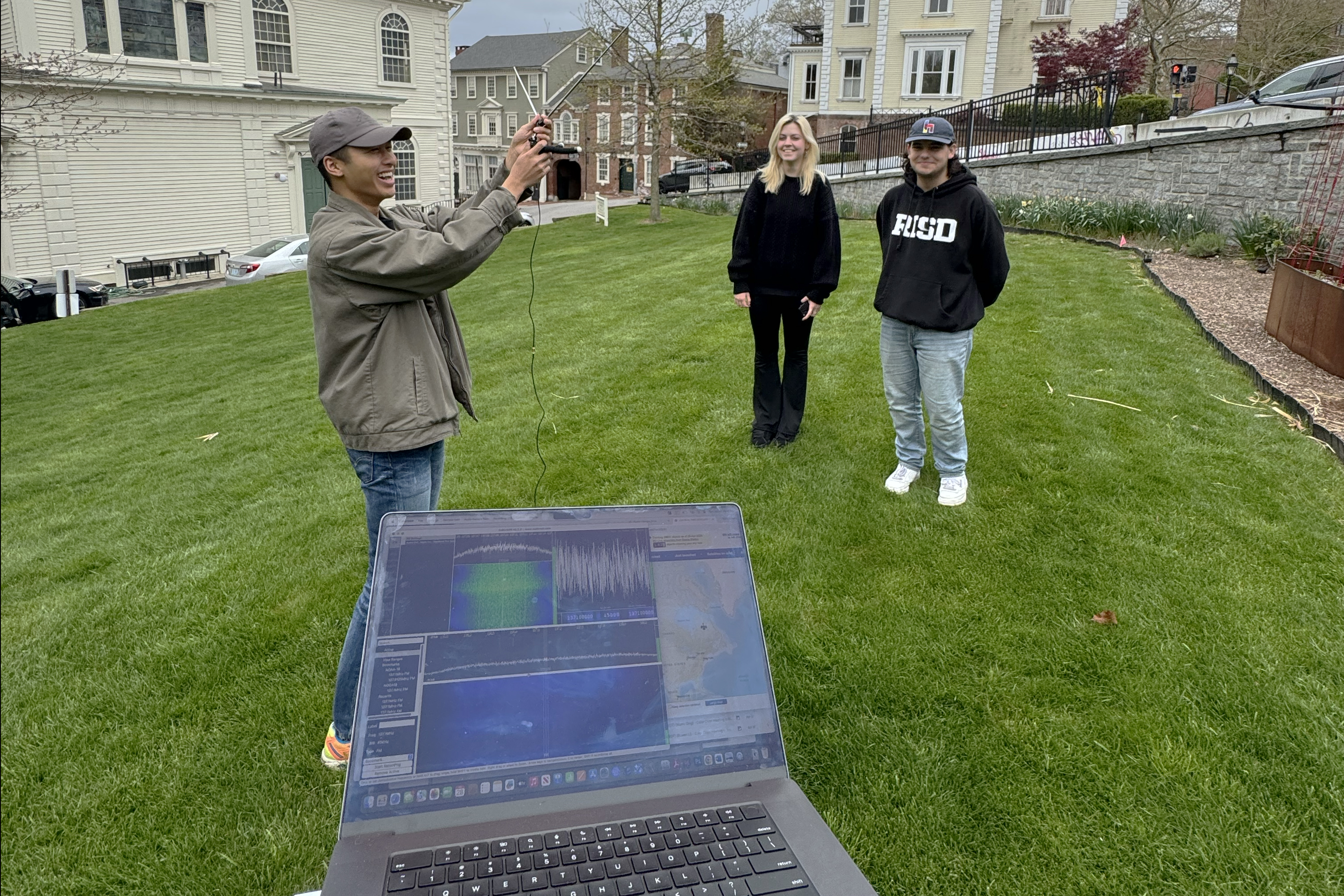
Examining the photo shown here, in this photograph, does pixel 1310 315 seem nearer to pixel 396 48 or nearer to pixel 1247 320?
pixel 1247 320

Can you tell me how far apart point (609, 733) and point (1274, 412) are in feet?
21.8

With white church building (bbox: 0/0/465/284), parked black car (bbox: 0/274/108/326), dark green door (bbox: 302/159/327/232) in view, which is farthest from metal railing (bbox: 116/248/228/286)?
parked black car (bbox: 0/274/108/326)

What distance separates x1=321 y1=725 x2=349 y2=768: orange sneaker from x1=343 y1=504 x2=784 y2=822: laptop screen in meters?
1.52

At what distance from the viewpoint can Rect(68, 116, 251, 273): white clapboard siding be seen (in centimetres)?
2730

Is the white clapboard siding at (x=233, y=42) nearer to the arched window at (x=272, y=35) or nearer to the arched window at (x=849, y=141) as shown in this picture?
the arched window at (x=272, y=35)

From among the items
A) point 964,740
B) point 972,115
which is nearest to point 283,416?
point 964,740

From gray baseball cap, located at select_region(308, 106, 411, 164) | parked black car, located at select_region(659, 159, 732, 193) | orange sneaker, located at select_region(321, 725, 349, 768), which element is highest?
parked black car, located at select_region(659, 159, 732, 193)

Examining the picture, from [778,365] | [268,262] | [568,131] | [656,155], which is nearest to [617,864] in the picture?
[778,365]

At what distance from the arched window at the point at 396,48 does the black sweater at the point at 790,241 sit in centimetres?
3509

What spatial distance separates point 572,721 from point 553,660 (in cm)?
13

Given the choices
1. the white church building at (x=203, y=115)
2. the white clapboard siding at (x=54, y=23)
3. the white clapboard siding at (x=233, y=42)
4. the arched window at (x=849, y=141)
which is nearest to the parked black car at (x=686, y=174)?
the white church building at (x=203, y=115)

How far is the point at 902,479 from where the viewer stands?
526 cm

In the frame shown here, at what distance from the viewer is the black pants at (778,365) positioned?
574 cm

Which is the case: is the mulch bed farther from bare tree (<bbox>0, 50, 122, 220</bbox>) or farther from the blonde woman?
bare tree (<bbox>0, 50, 122, 220</bbox>)
